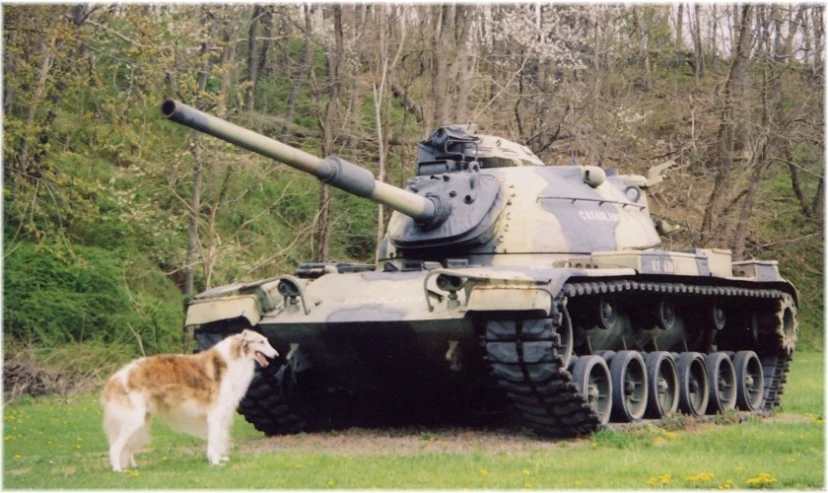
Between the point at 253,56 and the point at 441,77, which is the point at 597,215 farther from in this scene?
the point at 253,56

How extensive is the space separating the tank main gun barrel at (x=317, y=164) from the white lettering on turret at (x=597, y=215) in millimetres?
1624

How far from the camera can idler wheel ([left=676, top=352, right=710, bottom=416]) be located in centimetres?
1384

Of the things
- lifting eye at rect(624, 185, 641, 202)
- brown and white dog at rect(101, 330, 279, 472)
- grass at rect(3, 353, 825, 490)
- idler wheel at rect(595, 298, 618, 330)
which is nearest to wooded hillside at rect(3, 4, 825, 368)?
grass at rect(3, 353, 825, 490)

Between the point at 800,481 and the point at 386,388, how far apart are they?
4942 mm

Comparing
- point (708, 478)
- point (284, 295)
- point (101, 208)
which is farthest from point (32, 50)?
point (708, 478)

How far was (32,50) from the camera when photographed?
698 inches

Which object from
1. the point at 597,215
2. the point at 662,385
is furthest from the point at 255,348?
the point at 662,385

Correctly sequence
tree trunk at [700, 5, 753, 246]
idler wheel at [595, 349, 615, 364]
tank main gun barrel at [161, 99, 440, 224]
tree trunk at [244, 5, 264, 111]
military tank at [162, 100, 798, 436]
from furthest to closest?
tree trunk at [244, 5, 264, 111] → tree trunk at [700, 5, 753, 246] → idler wheel at [595, 349, 615, 364] → military tank at [162, 100, 798, 436] → tank main gun barrel at [161, 99, 440, 224]

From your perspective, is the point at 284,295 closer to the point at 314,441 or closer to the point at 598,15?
the point at 314,441

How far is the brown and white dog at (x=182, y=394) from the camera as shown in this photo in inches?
402

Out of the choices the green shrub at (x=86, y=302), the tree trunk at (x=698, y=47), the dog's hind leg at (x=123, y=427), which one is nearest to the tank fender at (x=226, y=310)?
the dog's hind leg at (x=123, y=427)

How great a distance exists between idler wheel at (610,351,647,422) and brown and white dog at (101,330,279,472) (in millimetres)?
3726

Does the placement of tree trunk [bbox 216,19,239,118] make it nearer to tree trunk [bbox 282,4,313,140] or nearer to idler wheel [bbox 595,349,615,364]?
tree trunk [bbox 282,4,313,140]

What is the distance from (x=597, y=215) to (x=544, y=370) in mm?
3289
